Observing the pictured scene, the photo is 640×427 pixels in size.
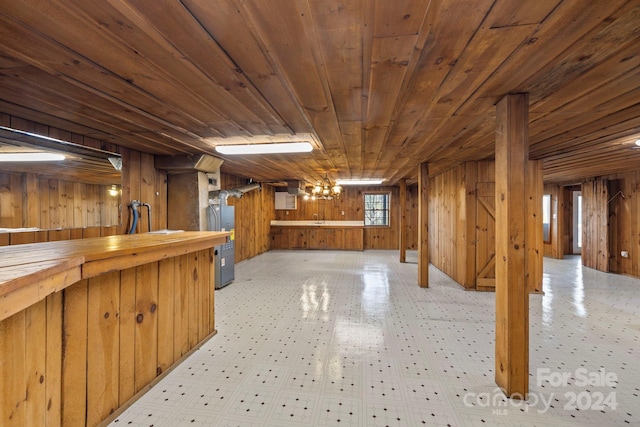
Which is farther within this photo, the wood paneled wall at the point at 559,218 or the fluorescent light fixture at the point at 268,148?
the wood paneled wall at the point at 559,218

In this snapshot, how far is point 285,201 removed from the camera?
32.2 feet

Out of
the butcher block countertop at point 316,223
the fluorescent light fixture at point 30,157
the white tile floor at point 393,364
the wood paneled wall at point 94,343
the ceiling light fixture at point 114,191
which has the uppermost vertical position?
the fluorescent light fixture at point 30,157

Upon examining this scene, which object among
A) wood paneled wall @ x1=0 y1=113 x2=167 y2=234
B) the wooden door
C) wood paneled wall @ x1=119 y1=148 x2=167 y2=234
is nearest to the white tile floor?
the wooden door

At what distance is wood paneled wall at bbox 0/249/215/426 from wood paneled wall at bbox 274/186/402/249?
723cm

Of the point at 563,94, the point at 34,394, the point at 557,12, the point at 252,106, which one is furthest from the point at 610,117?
the point at 34,394

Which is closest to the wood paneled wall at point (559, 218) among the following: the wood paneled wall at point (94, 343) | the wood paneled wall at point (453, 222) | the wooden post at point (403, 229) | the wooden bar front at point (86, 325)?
the wood paneled wall at point (453, 222)

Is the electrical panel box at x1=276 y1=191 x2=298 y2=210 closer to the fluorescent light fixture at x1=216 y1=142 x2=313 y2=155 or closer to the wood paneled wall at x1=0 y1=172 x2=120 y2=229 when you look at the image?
the fluorescent light fixture at x1=216 y1=142 x2=313 y2=155

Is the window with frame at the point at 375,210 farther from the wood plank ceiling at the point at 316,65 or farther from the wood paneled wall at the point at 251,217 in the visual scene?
the wood plank ceiling at the point at 316,65

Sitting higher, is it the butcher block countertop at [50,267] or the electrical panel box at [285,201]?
the electrical panel box at [285,201]

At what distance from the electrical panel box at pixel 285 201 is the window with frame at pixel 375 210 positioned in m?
2.53

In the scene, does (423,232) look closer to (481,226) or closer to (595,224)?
(481,226)

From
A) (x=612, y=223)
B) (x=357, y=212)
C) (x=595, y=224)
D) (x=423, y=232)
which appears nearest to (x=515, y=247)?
(x=423, y=232)

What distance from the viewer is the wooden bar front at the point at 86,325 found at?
3.93 ft

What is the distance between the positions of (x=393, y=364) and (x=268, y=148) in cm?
270
